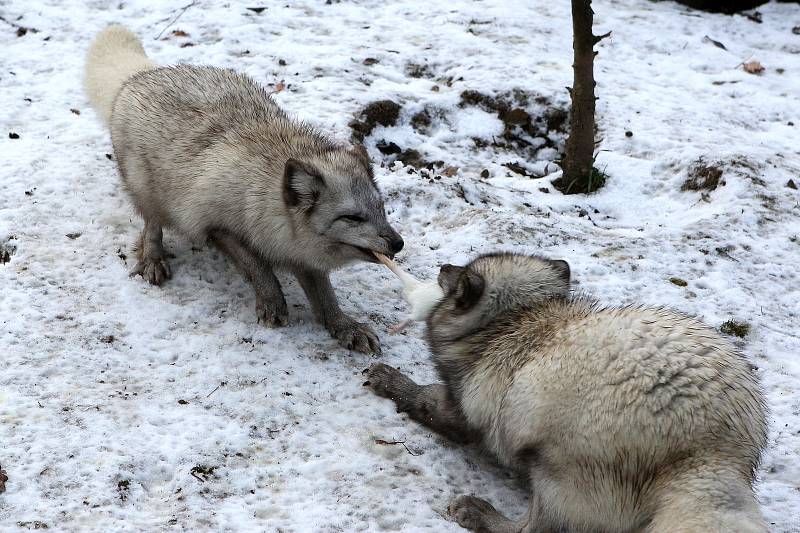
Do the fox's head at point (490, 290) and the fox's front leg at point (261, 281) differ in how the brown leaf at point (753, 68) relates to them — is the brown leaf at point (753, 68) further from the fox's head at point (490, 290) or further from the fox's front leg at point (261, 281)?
the fox's front leg at point (261, 281)

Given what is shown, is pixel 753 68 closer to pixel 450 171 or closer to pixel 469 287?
pixel 450 171

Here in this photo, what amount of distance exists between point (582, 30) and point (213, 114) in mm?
3305

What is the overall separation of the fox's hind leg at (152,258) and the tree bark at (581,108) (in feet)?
12.4

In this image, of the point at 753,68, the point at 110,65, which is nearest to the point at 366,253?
the point at 110,65

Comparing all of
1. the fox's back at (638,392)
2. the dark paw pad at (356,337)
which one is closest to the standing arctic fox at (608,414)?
the fox's back at (638,392)

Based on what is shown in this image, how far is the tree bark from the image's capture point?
22.0 ft

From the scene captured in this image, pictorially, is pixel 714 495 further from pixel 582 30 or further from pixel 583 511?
pixel 582 30

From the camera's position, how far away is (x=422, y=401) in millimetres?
4551

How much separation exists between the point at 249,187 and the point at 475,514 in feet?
8.73

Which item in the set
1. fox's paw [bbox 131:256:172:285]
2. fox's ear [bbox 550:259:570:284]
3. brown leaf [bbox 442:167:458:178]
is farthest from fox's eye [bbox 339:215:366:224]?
brown leaf [bbox 442:167:458:178]

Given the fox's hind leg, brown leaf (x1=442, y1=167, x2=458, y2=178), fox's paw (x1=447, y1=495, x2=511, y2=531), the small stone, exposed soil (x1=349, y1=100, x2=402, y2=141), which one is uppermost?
exposed soil (x1=349, y1=100, x2=402, y2=141)

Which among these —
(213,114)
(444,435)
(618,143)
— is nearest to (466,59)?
(618,143)

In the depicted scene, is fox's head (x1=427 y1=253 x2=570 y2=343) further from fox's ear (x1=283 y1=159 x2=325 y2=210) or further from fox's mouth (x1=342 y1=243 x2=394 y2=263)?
fox's ear (x1=283 y1=159 x2=325 y2=210)

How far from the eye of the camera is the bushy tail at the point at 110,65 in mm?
6414
